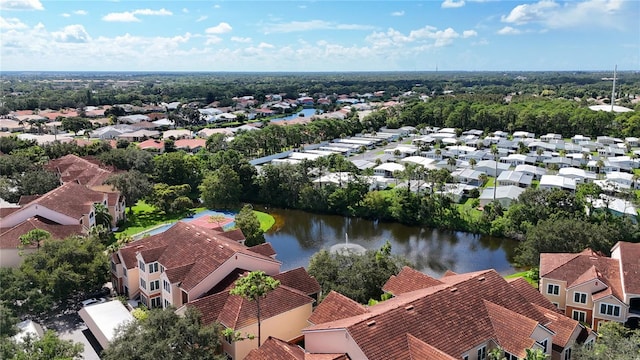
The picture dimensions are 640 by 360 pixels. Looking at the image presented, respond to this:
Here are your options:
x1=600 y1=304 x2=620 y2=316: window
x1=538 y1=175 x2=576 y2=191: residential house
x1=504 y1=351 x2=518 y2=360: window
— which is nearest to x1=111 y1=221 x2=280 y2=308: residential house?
x1=504 y1=351 x2=518 y2=360: window

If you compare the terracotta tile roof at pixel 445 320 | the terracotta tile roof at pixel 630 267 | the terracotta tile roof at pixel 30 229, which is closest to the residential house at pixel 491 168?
the terracotta tile roof at pixel 630 267

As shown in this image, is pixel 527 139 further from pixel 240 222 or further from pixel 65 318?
pixel 65 318

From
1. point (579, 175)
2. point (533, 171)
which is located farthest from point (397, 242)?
point (579, 175)

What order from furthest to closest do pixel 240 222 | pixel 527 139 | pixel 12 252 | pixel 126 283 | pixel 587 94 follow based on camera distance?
1. pixel 587 94
2. pixel 527 139
3. pixel 240 222
4. pixel 12 252
5. pixel 126 283

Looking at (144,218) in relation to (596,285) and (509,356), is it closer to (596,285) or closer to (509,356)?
(509,356)

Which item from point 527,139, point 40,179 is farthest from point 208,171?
point 527,139

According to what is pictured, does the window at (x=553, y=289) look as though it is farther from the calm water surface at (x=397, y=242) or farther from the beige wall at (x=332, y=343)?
the beige wall at (x=332, y=343)

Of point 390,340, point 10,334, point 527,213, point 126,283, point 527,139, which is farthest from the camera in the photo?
point 527,139
